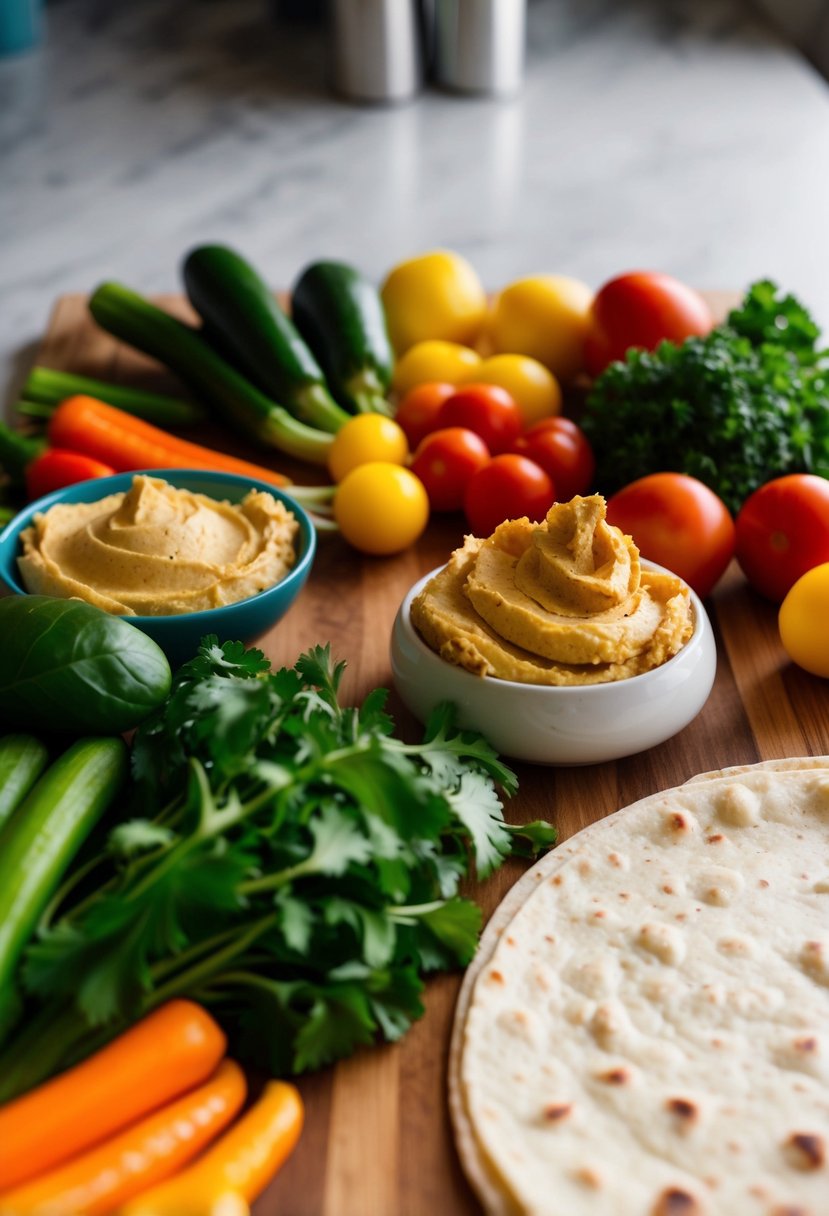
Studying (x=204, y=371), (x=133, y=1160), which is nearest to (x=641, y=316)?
(x=204, y=371)

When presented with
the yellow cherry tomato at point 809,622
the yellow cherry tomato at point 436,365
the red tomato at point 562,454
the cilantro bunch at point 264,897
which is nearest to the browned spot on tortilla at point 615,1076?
the cilantro bunch at point 264,897

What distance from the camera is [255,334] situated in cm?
332

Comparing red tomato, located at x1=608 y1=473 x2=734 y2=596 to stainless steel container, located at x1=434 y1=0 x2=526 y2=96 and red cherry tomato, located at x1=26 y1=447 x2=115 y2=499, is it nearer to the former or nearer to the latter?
red cherry tomato, located at x1=26 y1=447 x2=115 y2=499

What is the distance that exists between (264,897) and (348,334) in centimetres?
201

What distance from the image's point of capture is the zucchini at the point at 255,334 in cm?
326

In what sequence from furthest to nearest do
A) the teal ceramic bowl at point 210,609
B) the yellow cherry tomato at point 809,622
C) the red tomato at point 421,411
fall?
the red tomato at point 421,411 → the yellow cherry tomato at point 809,622 → the teal ceramic bowl at point 210,609

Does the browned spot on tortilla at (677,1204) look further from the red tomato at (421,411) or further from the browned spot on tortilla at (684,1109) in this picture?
the red tomato at (421,411)

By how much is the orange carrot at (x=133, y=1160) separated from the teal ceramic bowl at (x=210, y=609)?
0.89 m

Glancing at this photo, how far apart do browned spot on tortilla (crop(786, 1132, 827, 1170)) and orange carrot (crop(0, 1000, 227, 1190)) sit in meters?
0.71

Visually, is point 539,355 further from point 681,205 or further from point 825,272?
point 681,205

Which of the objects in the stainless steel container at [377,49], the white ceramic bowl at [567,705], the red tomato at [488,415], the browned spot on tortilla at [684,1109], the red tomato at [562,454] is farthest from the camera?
the stainless steel container at [377,49]

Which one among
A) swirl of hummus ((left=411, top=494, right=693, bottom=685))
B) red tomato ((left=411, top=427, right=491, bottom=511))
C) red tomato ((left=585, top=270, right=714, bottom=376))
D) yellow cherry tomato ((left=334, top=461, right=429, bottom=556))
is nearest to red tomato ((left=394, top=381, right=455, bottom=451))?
red tomato ((left=411, top=427, right=491, bottom=511))

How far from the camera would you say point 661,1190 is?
144cm

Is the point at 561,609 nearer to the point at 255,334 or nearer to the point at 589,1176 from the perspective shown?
the point at 589,1176
